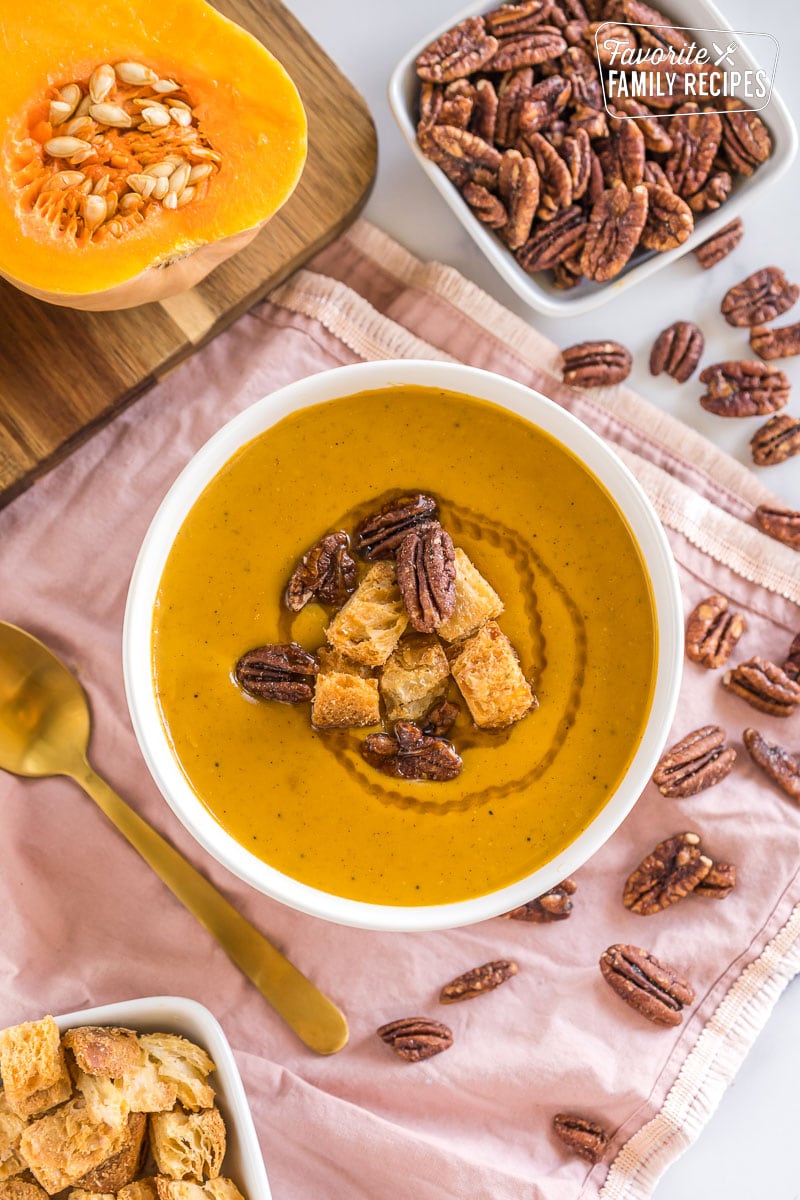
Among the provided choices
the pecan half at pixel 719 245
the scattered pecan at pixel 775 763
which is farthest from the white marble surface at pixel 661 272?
the scattered pecan at pixel 775 763

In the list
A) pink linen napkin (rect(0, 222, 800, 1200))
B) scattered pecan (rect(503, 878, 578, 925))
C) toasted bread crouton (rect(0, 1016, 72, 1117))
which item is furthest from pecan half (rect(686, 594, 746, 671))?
toasted bread crouton (rect(0, 1016, 72, 1117))

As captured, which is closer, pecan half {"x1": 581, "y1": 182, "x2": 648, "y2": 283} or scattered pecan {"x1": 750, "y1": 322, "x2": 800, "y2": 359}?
pecan half {"x1": 581, "y1": 182, "x2": 648, "y2": 283}

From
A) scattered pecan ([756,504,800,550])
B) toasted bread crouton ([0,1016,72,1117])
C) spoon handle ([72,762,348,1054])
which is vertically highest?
scattered pecan ([756,504,800,550])

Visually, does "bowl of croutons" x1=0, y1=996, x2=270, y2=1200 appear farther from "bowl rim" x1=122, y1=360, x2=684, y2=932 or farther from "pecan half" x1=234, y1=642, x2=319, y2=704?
"pecan half" x1=234, y1=642, x2=319, y2=704

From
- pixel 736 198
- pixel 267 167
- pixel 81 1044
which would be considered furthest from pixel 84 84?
pixel 81 1044

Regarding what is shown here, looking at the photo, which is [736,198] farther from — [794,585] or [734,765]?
[734,765]

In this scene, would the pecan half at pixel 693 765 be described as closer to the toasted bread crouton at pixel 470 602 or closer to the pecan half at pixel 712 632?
the pecan half at pixel 712 632

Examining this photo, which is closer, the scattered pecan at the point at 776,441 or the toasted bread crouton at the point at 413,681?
the toasted bread crouton at the point at 413,681

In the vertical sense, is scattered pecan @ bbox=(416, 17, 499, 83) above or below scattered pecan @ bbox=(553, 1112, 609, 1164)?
above
